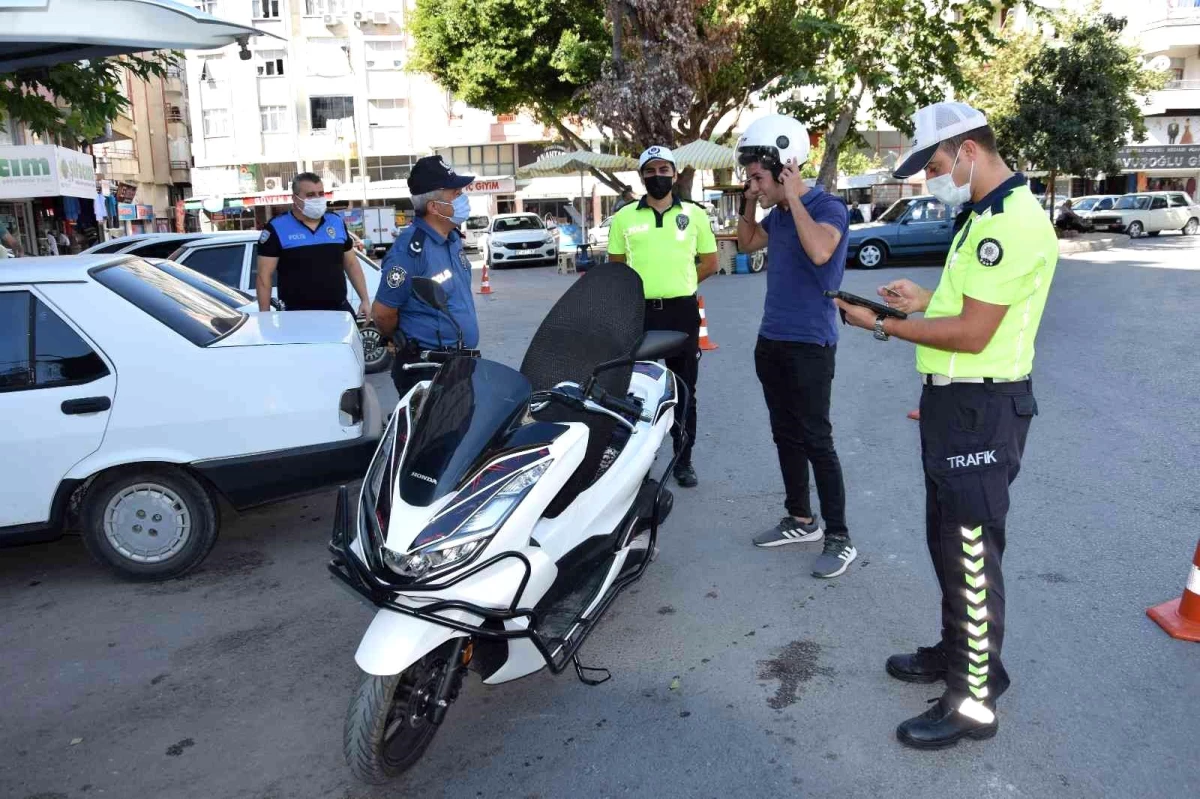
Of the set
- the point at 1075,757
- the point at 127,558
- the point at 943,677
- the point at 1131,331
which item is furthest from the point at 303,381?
the point at 1131,331

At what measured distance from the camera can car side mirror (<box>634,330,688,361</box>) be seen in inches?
152

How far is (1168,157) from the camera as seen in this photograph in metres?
46.2

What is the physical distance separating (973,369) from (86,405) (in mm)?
3898

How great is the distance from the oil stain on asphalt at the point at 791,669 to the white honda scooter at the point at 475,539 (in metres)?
0.64

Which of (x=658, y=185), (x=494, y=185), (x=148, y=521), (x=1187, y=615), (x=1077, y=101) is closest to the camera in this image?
(x=1187, y=615)

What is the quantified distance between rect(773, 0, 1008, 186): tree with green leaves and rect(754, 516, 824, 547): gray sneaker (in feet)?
60.7

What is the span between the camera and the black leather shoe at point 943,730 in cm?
313

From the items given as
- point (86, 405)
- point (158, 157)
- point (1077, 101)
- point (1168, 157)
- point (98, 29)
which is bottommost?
point (86, 405)

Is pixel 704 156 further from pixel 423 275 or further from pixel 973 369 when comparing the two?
pixel 973 369

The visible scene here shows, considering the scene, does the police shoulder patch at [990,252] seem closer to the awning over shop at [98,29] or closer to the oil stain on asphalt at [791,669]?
the oil stain on asphalt at [791,669]

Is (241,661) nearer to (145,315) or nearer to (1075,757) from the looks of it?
(145,315)

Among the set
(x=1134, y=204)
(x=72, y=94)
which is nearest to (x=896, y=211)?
(x=1134, y=204)

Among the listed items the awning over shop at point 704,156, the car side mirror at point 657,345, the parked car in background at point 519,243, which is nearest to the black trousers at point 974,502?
the car side mirror at point 657,345

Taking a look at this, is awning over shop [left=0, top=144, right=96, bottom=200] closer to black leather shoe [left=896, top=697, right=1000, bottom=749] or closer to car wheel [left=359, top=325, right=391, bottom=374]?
car wheel [left=359, top=325, right=391, bottom=374]
